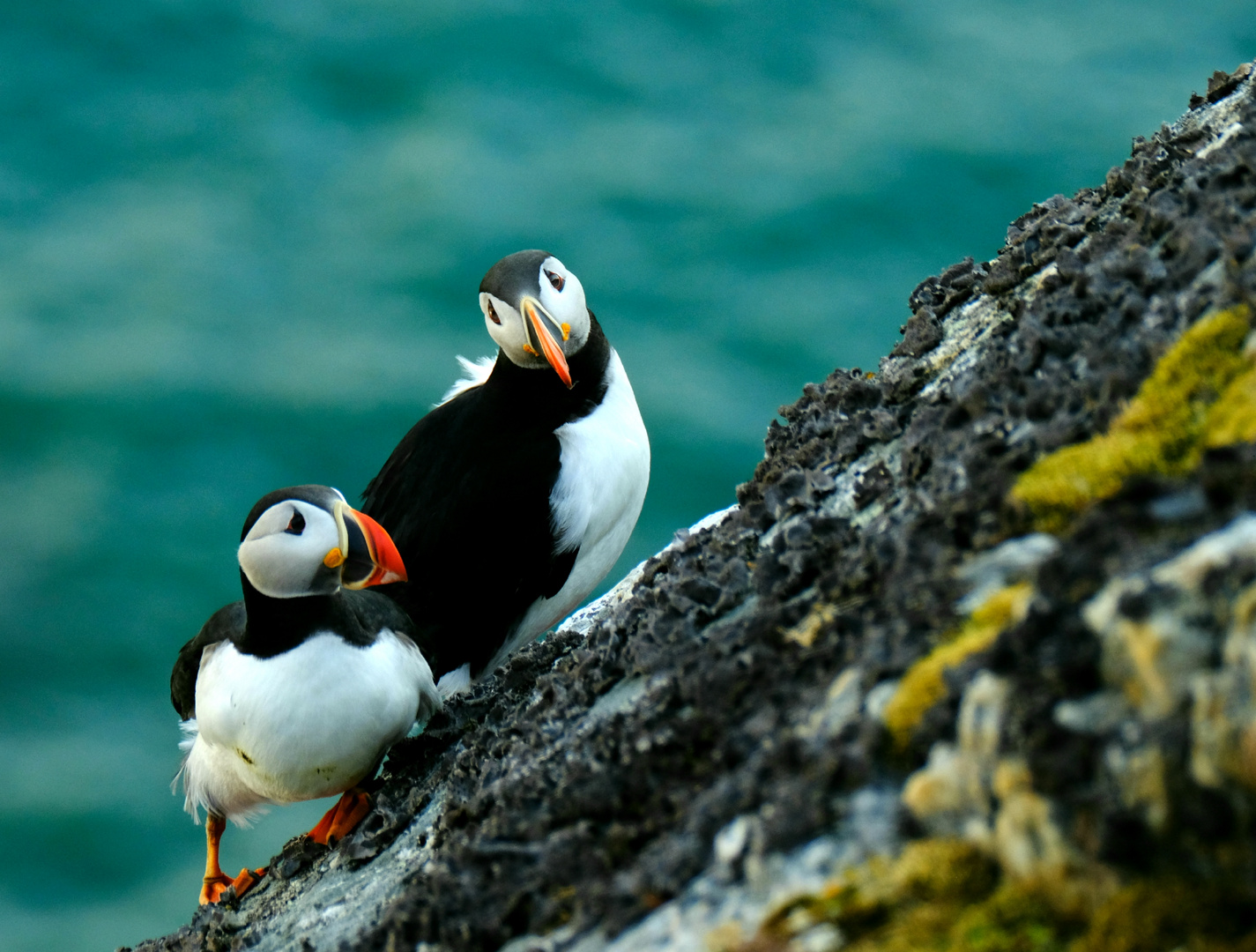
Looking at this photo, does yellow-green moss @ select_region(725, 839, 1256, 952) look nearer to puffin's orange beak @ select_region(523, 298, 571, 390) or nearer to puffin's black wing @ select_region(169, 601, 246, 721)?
puffin's black wing @ select_region(169, 601, 246, 721)

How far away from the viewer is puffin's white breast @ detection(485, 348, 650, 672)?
4.20 meters

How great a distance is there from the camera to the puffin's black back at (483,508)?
4117 mm

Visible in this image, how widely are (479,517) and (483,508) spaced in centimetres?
3

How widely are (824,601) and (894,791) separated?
Answer: 1.62 feet

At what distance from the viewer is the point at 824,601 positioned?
2.02m

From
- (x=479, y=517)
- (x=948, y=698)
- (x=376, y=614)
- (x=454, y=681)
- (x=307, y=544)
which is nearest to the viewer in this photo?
(x=948, y=698)

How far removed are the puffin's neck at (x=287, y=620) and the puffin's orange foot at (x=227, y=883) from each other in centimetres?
58

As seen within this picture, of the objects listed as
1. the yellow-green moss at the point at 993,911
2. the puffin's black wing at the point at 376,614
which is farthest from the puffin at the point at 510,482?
the yellow-green moss at the point at 993,911

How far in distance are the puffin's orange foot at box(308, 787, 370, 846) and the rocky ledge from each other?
0.19 meters

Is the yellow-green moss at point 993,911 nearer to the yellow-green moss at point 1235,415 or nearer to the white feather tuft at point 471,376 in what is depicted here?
the yellow-green moss at point 1235,415

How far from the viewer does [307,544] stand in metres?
3.06

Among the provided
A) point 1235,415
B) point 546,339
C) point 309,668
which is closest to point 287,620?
point 309,668

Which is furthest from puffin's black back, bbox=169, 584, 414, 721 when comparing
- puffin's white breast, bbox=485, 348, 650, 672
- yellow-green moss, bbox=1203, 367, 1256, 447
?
yellow-green moss, bbox=1203, 367, 1256, 447

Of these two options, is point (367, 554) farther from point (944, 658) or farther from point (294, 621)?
point (944, 658)
